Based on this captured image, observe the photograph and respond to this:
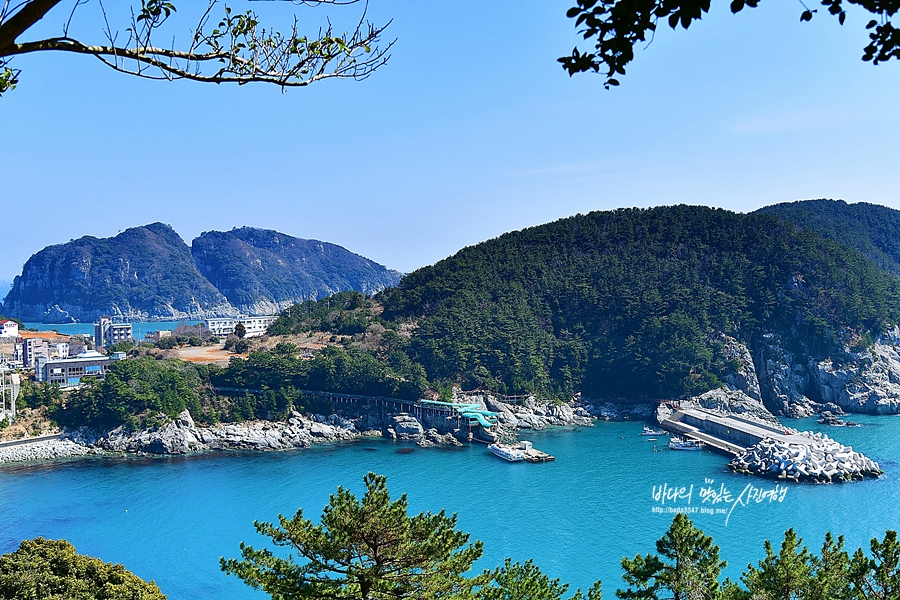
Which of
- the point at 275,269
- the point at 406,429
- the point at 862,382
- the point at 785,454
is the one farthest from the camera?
the point at 275,269

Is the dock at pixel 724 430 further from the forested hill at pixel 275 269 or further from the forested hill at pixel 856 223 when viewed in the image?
the forested hill at pixel 275 269

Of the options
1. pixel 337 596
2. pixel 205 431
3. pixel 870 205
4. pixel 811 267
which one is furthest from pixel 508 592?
pixel 870 205

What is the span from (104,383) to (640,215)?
39.3m

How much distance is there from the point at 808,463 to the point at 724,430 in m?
6.51

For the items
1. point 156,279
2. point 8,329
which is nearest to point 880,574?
point 8,329

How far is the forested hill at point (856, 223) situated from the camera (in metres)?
69.9

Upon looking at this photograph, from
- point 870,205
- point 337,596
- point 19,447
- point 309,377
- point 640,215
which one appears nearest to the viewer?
point 337,596

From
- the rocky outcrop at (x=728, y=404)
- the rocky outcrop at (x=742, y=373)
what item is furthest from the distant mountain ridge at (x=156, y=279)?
the rocky outcrop at (x=728, y=404)

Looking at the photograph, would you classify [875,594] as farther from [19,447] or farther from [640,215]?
[640,215]

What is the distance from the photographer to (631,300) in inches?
1918

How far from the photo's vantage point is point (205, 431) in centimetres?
3509

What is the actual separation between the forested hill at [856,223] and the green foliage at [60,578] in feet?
222

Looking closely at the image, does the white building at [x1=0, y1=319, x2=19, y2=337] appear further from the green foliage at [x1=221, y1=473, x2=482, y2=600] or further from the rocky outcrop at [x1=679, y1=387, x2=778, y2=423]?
the green foliage at [x1=221, y1=473, x2=482, y2=600]

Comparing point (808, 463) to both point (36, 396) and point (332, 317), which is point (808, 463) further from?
point (36, 396)
